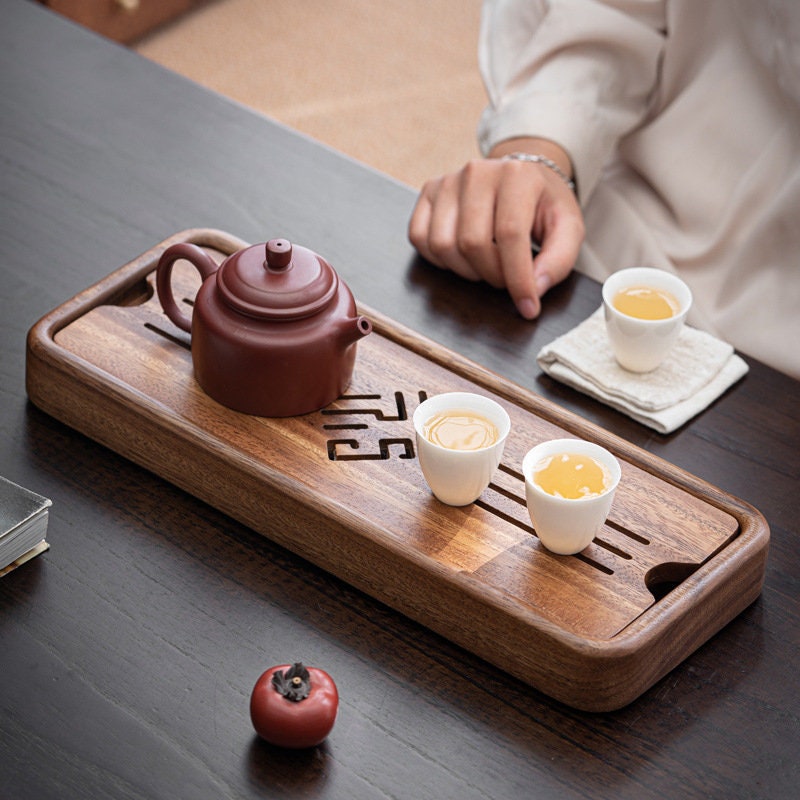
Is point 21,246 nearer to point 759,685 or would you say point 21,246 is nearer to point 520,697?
point 520,697

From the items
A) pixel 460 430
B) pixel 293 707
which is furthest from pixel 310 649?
pixel 460 430

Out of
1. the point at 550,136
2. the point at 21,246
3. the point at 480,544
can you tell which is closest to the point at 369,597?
the point at 480,544

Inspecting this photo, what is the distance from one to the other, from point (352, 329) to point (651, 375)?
347 mm

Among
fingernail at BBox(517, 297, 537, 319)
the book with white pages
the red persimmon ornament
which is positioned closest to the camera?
the red persimmon ornament

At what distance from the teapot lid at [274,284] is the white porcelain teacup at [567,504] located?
24cm

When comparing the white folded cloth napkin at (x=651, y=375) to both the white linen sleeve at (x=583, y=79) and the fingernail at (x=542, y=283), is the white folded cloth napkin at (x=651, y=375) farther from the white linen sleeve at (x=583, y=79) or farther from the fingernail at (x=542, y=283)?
the white linen sleeve at (x=583, y=79)

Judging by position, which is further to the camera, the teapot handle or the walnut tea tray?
the teapot handle

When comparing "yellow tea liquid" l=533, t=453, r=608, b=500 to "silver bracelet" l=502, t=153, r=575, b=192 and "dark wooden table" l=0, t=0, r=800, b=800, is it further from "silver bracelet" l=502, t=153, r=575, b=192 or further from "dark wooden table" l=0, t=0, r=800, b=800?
"silver bracelet" l=502, t=153, r=575, b=192

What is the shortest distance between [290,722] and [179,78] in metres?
Answer: 1.07

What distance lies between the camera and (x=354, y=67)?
343 centimetres

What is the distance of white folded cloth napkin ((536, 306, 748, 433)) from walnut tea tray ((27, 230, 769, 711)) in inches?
3.6

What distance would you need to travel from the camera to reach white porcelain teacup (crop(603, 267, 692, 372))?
3.80ft

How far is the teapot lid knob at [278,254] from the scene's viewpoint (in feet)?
3.38

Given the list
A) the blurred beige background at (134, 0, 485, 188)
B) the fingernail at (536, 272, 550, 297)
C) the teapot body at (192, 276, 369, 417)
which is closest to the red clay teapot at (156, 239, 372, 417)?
the teapot body at (192, 276, 369, 417)
